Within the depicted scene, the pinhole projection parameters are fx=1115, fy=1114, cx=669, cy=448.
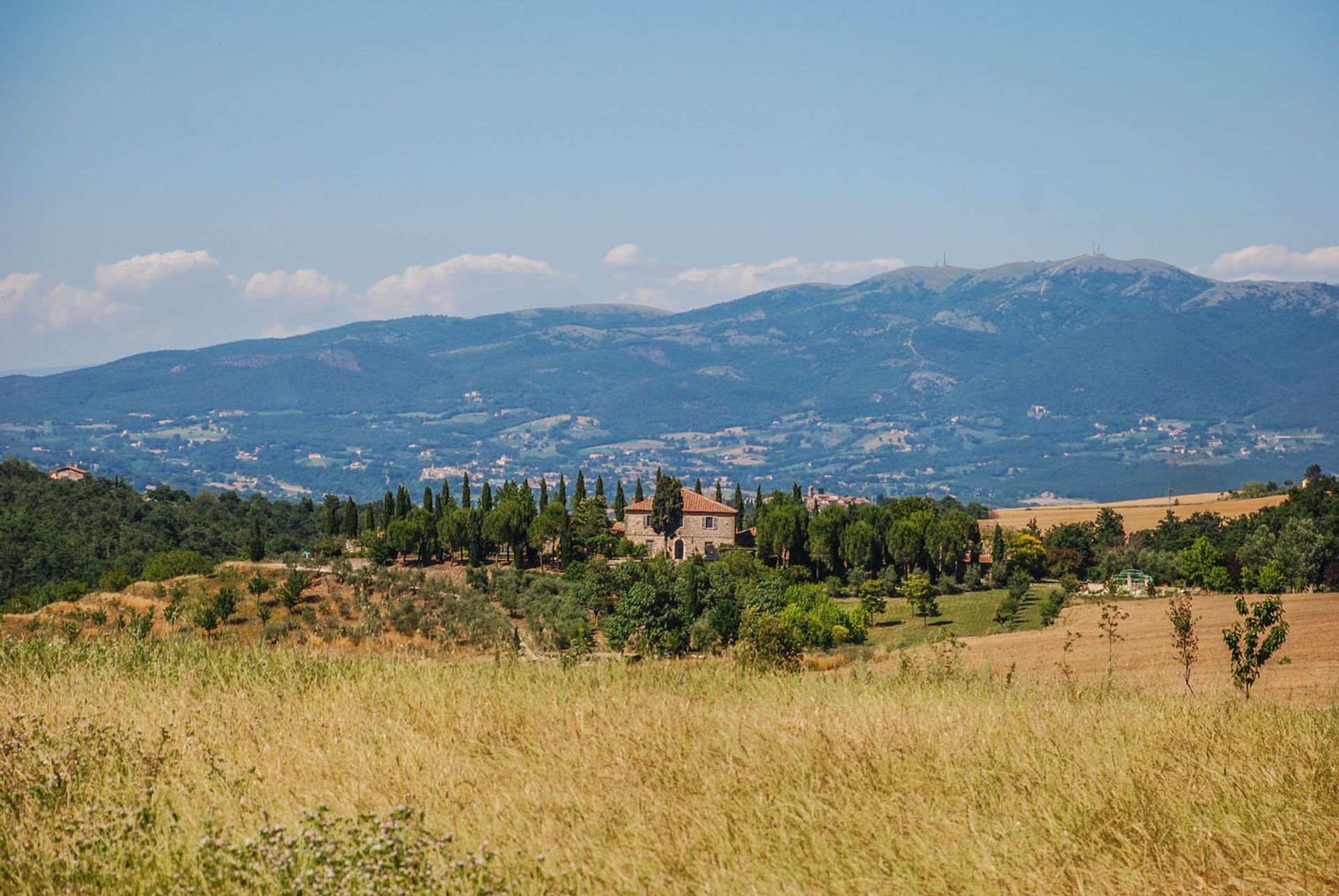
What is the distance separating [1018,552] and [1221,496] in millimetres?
91128

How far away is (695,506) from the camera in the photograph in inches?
3654

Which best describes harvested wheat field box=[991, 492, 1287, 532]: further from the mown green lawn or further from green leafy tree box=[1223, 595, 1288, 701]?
green leafy tree box=[1223, 595, 1288, 701]

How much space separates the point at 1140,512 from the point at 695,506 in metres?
82.1

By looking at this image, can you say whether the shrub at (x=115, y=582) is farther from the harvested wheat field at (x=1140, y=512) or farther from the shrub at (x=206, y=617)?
the harvested wheat field at (x=1140, y=512)

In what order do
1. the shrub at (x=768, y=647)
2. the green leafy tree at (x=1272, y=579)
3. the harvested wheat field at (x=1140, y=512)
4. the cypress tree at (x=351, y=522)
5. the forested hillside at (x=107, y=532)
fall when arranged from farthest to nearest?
the harvested wheat field at (x=1140, y=512)
the cypress tree at (x=351, y=522)
the forested hillside at (x=107, y=532)
the green leafy tree at (x=1272, y=579)
the shrub at (x=768, y=647)

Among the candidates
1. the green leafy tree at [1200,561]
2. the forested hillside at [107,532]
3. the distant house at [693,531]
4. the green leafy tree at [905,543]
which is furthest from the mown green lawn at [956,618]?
the forested hillside at [107,532]

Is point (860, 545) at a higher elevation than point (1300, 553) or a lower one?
lower

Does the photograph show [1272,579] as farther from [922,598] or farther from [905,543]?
[905,543]

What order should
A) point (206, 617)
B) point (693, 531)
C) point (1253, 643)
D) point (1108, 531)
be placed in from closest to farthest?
point (1253, 643) < point (206, 617) < point (693, 531) < point (1108, 531)

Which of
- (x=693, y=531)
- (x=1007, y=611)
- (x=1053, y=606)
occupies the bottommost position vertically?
(x=1007, y=611)

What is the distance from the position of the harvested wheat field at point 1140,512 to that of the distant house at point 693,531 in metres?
40.5

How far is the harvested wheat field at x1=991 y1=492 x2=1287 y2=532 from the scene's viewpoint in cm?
12175

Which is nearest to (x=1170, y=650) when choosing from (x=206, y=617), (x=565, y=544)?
(x=206, y=617)

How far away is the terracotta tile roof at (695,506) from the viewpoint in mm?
92375
